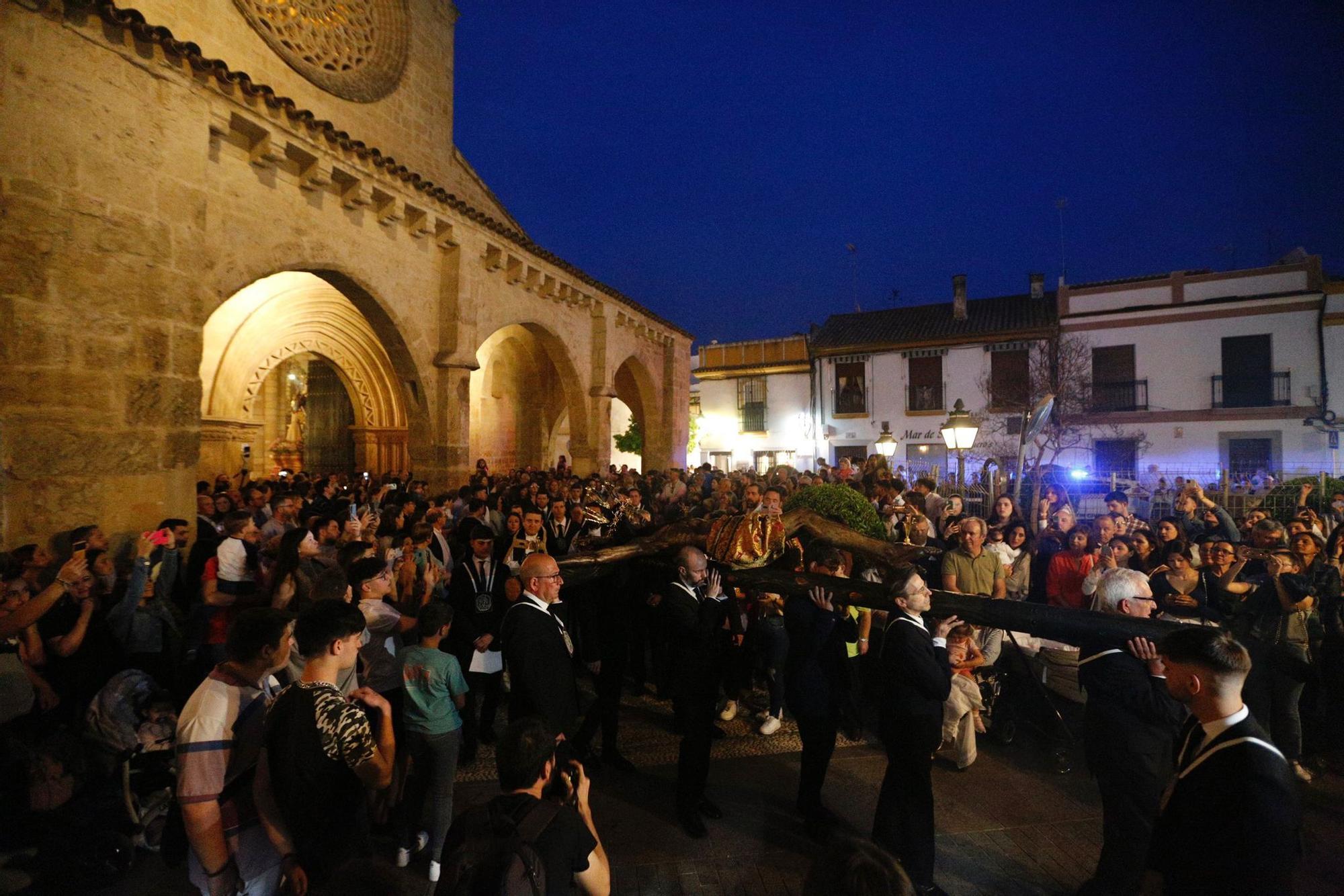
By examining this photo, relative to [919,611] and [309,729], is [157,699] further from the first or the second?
[919,611]

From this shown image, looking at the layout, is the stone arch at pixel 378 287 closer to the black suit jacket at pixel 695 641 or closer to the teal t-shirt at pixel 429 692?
the teal t-shirt at pixel 429 692

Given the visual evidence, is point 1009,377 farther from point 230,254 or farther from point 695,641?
point 230,254

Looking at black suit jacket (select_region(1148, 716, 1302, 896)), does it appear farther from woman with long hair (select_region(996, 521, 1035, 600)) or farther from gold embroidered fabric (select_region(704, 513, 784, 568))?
woman with long hair (select_region(996, 521, 1035, 600))

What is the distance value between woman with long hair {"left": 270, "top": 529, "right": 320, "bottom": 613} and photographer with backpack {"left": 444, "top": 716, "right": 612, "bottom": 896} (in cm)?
284

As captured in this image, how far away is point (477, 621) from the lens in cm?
471

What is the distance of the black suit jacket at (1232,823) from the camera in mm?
1848

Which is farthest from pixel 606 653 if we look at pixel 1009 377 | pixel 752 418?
pixel 752 418

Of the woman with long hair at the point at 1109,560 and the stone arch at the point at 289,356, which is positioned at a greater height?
the stone arch at the point at 289,356

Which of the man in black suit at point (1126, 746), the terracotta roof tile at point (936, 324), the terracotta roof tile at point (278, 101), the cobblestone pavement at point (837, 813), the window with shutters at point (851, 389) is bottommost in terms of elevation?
the cobblestone pavement at point (837, 813)

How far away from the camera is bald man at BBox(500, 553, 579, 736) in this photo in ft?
10.9

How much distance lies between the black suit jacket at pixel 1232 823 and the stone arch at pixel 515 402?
1276 cm

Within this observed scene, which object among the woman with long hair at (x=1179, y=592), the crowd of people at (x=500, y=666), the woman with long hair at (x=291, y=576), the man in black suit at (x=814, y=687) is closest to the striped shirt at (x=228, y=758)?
the crowd of people at (x=500, y=666)

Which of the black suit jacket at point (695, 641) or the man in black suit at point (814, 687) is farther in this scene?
the black suit jacket at point (695, 641)

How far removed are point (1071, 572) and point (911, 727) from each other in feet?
10.3
